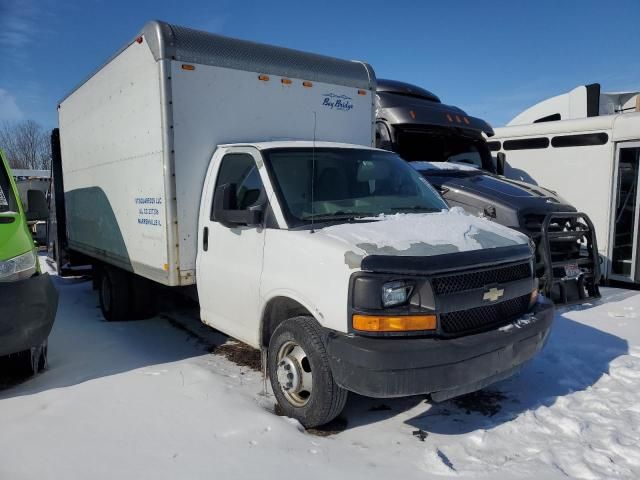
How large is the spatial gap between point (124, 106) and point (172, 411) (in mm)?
3378

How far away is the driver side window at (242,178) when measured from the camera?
4.16 m

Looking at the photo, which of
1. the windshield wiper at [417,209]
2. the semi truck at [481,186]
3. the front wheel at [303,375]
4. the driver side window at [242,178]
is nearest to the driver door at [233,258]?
the driver side window at [242,178]

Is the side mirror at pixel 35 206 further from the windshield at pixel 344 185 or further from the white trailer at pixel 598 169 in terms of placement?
the white trailer at pixel 598 169

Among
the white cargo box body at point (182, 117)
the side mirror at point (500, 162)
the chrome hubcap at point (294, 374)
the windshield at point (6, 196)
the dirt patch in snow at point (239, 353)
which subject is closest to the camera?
the chrome hubcap at point (294, 374)

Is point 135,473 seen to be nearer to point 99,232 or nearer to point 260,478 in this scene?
point 260,478

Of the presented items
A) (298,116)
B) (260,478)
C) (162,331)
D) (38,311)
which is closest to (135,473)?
(260,478)

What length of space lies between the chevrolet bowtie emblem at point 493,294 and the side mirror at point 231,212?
1.73 metres

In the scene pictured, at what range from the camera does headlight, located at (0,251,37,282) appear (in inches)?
158

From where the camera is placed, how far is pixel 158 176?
476 centimetres

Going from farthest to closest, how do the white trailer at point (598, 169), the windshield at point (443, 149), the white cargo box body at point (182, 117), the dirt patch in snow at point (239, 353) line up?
1. the white trailer at point (598, 169)
2. the windshield at point (443, 149)
3. the dirt patch in snow at point (239, 353)
4. the white cargo box body at point (182, 117)

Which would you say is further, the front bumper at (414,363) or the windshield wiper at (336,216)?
the windshield wiper at (336,216)

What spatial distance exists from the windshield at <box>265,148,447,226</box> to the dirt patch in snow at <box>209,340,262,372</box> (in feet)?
5.76

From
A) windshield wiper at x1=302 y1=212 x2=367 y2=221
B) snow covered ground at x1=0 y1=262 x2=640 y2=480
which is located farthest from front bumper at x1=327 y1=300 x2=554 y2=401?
windshield wiper at x1=302 y1=212 x2=367 y2=221

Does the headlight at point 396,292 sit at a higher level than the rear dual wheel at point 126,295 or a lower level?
higher
